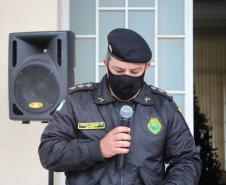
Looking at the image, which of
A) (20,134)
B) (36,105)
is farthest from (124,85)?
(20,134)

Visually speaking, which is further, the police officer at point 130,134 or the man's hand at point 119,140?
the police officer at point 130,134

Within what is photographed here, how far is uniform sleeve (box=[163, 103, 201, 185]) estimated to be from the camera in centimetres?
166

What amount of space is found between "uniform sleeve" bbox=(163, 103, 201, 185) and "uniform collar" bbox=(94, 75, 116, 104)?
23cm

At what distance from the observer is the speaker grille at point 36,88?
2.57 meters

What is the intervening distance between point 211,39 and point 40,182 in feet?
22.3

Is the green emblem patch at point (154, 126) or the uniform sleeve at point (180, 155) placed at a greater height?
the green emblem patch at point (154, 126)

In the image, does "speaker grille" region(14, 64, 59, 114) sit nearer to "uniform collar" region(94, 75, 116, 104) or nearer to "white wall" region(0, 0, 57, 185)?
"white wall" region(0, 0, 57, 185)

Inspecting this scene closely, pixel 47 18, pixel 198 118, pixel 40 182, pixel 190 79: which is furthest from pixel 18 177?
pixel 198 118

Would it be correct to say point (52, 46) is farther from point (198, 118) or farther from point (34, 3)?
point (198, 118)

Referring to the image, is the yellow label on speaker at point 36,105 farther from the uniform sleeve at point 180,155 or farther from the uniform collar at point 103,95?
the uniform sleeve at point 180,155

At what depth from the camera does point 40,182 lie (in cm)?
322

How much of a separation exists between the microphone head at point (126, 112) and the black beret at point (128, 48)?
0.16 metres

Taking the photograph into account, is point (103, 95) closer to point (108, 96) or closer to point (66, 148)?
point (108, 96)

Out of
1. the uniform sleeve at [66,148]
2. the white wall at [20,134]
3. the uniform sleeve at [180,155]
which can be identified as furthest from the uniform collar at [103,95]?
the white wall at [20,134]
